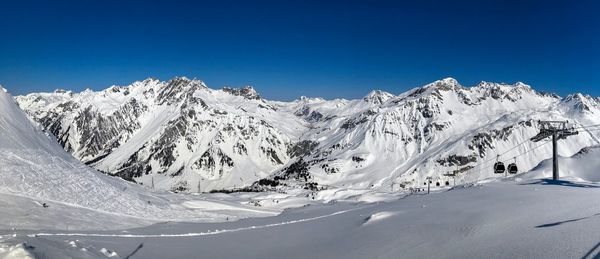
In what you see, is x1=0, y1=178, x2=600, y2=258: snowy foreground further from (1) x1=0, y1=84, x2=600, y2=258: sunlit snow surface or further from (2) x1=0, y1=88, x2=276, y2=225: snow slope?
(2) x1=0, y1=88, x2=276, y2=225: snow slope

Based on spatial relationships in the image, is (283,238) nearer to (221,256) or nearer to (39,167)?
(221,256)

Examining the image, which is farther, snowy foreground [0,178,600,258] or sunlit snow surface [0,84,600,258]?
sunlit snow surface [0,84,600,258]

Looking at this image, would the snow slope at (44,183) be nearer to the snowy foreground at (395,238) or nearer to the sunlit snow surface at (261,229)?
the sunlit snow surface at (261,229)

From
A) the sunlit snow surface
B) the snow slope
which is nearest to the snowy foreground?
the sunlit snow surface

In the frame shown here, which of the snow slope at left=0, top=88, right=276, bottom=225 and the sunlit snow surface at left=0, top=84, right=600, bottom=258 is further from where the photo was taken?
the snow slope at left=0, top=88, right=276, bottom=225

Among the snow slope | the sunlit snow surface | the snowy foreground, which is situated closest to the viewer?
the snowy foreground

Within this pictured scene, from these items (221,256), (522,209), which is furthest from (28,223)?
(522,209)

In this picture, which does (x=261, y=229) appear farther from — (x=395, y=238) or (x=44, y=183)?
(x=44, y=183)

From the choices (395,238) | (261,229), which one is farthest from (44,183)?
(395,238)

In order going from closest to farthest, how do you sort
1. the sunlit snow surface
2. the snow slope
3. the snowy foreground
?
the snowy foreground, the sunlit snow surface, the snow slope
